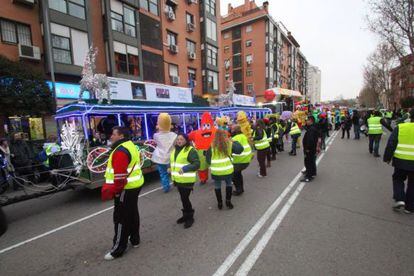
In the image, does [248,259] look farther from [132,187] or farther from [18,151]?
[18,151]

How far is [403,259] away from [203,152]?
4.69m

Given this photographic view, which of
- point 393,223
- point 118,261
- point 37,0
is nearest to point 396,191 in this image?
point 393,223

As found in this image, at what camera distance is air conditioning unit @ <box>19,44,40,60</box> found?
475 inches

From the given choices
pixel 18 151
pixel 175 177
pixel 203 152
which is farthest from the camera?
pixel 18 151

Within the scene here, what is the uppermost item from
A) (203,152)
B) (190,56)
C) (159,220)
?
(190,56)

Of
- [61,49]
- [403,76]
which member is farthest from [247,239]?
[403,76]

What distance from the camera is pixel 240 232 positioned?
→ 3693 millimetres

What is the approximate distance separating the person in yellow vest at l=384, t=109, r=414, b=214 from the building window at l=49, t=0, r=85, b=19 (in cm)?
1741

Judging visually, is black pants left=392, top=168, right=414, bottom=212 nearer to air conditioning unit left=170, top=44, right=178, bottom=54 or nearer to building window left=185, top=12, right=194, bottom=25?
air conditioning unit left=170, top=44, right=178, bottom=54

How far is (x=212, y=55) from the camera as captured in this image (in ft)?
89.9

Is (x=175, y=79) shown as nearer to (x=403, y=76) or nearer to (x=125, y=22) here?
(x=125, y=22)

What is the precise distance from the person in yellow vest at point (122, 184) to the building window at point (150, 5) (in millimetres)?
20060

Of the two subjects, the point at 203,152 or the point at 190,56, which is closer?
the point at 203,152

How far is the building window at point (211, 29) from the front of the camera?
87.7 feet
